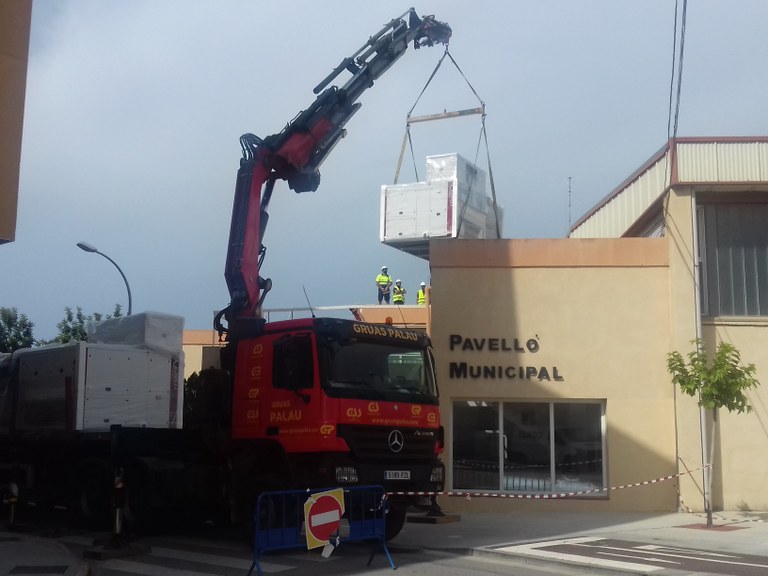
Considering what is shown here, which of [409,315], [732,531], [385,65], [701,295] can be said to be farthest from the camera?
[409,315]

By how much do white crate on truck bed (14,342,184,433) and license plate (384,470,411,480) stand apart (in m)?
4.35

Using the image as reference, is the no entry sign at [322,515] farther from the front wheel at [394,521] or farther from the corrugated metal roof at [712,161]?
the corrugated metal roof at [712,161]

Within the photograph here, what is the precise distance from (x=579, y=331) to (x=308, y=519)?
9.05 metres

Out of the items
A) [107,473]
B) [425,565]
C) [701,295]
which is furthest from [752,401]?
[107,473]

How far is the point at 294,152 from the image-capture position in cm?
1455

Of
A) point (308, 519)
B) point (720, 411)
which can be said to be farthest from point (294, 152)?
point (720, 411)

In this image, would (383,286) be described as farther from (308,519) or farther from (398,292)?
(308,519)

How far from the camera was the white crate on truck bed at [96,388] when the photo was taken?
42.3ft

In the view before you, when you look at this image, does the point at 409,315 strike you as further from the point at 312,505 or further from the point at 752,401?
the point at 312,505

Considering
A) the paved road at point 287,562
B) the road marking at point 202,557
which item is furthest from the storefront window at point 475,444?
the road marking at point 202,557

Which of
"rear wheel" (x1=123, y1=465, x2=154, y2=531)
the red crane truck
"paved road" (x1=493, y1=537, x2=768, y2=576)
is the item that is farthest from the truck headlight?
"rear wheel" (x1=123, y1=465, x2=154, y2=531)

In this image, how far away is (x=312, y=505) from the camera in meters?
9.55

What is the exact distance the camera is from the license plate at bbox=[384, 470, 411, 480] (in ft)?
36.4

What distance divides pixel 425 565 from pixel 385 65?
9033 millimetres
